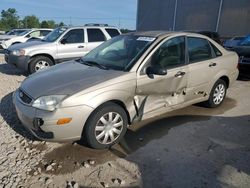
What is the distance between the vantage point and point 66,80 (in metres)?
3.66

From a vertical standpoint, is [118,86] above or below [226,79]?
above

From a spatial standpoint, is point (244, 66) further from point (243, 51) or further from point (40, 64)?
point (40, 64)

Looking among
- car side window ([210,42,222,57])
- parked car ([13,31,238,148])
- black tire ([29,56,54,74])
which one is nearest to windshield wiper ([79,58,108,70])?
parked car ([13,31,238,148])

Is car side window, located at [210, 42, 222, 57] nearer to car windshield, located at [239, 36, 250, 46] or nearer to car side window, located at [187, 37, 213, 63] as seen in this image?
car side window, located at [187, 37, 213, 63]

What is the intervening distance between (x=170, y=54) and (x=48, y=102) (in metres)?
2.14

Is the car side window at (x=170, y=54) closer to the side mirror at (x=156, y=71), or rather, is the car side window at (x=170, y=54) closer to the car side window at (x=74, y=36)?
the side mirror at (x=156, y=71)

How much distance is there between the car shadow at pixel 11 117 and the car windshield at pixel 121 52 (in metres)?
1.53

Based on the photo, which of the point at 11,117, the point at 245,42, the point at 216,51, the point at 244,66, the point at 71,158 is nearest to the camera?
the point at 71,158

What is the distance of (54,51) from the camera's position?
836 cm

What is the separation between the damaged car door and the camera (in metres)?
3.86

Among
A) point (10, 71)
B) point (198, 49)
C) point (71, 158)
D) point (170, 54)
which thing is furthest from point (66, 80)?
point (10, 71)

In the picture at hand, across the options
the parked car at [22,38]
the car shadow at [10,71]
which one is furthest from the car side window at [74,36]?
the parked car at [22,38]

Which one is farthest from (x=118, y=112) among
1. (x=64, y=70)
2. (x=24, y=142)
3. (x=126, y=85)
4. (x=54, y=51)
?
(x=54, y=51)

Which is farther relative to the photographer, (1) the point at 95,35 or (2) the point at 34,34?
(2) the point at 34,34
